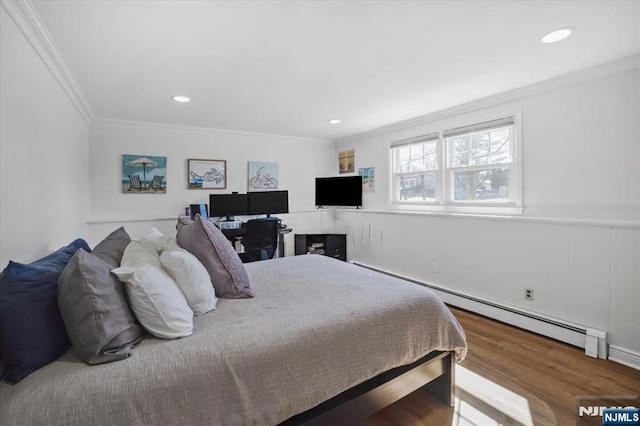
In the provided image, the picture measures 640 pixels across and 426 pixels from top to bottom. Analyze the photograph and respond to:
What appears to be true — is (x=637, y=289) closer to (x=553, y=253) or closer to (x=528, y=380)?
(x=553, y=253)

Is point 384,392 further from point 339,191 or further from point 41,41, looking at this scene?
point 339,191

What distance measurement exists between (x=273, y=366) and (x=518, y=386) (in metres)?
1.78

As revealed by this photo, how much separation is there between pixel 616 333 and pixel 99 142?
5.59 m

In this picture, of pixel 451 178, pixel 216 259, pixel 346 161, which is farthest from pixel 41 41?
pixel 346 161

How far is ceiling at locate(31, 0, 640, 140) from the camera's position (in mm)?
1629

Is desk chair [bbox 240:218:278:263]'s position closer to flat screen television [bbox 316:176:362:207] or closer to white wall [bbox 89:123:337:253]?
white wall [bbox 89:123:337:253]

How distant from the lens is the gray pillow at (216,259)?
5.72 ft

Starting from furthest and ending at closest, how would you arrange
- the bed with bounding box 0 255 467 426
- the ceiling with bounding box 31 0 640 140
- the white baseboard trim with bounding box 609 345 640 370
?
1. the white baseboard trim with bounding box 609 345 640 370
2. the ceiling with bounding box 31 0 640 140
3. the bed with bounding box 0 255 467 426

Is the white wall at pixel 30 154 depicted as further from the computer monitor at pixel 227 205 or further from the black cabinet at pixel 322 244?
the black cabinet at pixel 322 244

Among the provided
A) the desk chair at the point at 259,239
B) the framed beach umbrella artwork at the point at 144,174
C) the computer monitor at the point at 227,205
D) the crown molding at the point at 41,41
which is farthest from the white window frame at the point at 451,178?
the crown molding at the point at 41,41

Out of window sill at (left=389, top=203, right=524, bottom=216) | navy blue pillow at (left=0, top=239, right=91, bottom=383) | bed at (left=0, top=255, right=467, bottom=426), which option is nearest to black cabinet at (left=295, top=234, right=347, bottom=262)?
window sill at (left=389, top=203, right=524, bottom=216)

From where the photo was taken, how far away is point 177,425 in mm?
966

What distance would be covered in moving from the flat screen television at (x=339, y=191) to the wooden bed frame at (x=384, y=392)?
3.18m

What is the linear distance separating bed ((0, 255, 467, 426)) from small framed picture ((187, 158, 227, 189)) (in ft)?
9.28
